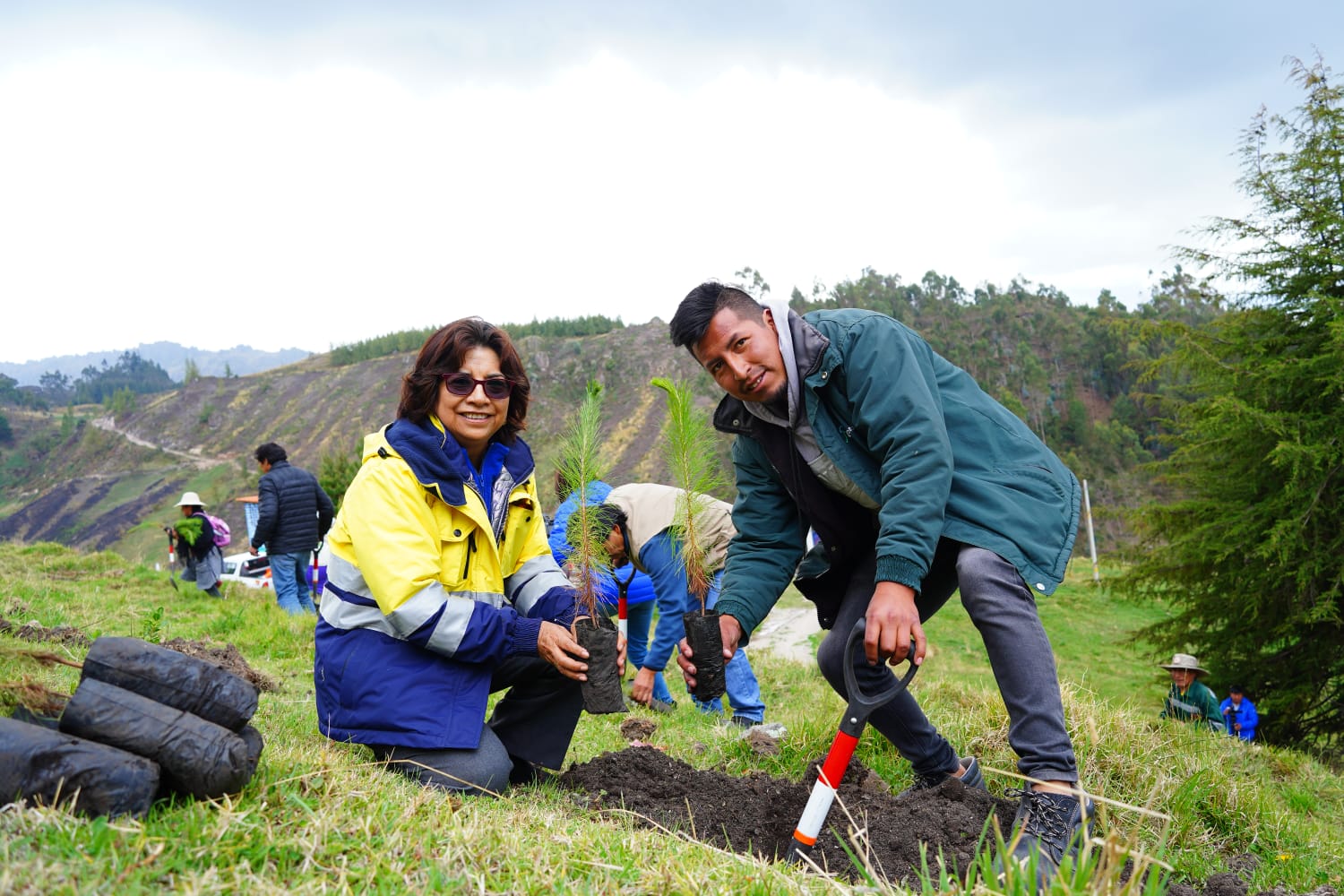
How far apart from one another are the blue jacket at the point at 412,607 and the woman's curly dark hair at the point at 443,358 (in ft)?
0.28

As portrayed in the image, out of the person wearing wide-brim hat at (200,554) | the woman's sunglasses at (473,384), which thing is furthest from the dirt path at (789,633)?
the woman's sunglasses at (473,384)

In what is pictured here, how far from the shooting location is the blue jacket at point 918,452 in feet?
8.93

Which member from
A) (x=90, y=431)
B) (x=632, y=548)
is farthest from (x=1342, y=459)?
(x=90, y=431)

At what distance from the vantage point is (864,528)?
3.38 metres

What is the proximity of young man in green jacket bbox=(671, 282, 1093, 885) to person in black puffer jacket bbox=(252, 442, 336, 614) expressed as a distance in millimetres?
8306

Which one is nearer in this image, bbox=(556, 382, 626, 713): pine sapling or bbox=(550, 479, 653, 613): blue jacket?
bbox=(556, 382, 626, 713): pine sapling

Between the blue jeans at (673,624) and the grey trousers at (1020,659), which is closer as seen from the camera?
the grey trousers at (1020,659)

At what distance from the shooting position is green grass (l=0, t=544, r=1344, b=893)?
1.76 metres

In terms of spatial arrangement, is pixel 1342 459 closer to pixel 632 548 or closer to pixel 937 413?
pixel 632 548

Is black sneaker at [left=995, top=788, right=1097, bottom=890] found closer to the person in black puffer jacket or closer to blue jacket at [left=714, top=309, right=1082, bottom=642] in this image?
blue jacket at [left=714, top=309, right=1082, bottom=642]

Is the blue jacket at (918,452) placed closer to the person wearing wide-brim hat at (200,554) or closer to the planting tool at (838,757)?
the planting tool at (838,757)

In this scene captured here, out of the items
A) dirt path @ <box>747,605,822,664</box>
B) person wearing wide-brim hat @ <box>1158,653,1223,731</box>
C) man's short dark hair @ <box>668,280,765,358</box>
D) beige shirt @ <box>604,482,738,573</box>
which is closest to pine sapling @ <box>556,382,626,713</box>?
man's short dark hair @ <box>668,280,765,358</box>

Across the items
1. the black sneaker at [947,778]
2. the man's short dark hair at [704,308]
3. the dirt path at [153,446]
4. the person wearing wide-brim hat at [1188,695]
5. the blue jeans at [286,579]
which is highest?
the man's short dark hair at [704,308]

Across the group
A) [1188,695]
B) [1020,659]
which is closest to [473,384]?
[1020,659]
